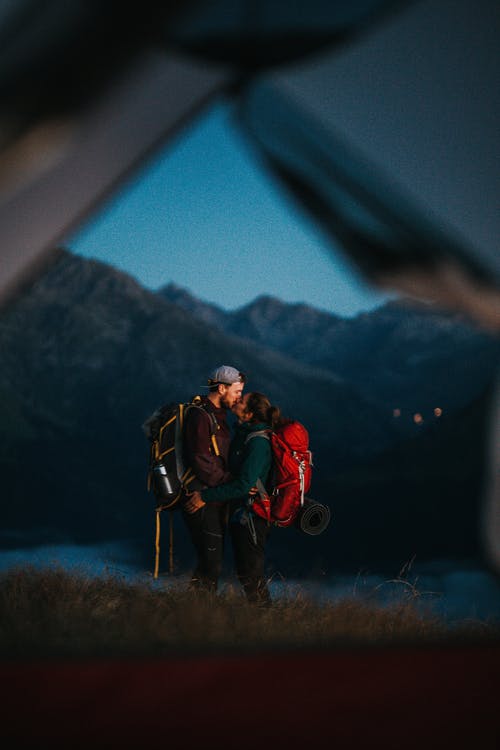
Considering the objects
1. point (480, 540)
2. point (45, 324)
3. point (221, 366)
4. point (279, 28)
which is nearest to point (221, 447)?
point (221, 366)

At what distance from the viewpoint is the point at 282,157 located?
238 inches

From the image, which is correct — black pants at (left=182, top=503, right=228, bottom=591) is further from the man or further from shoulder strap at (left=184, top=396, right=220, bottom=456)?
shoulder strap at (left=184, top=396, right=220, bottom=456)

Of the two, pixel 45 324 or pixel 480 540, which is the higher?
pixel 45 324

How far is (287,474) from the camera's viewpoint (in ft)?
19.7

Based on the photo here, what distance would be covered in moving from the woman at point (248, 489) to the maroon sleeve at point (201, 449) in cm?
9

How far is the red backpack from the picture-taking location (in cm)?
598

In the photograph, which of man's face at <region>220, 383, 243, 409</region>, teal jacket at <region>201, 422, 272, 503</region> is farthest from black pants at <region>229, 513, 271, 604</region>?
man's face at <region>220, 383, 243, 409</region>

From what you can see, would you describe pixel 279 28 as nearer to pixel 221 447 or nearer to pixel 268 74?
pixel 268 74

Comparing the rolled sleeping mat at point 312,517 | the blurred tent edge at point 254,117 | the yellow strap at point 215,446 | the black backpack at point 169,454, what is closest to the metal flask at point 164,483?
the black backpack at point 169,454

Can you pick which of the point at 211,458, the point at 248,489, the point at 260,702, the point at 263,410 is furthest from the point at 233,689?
the point at 263,410

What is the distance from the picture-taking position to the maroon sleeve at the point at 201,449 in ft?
19.3

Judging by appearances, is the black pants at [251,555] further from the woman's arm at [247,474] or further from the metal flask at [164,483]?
the metal flask at [164,483]

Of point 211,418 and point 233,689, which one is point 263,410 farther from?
point 233,689

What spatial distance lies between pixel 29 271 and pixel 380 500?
22.0ft
